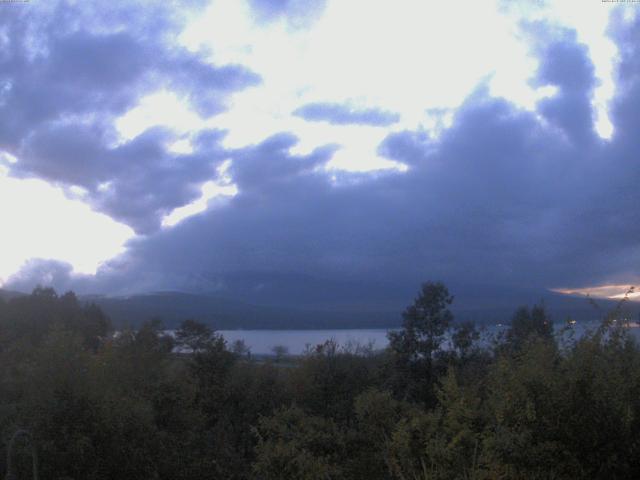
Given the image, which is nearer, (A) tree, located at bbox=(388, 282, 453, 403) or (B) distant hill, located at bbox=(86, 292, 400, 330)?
Result: (A) tree, located at bbox=(388, 282, 453, 403)

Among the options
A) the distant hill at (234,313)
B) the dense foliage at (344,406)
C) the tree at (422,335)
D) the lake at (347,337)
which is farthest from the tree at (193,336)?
the distant hill at (234,313)

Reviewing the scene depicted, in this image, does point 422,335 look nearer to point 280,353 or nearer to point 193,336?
point 193,336

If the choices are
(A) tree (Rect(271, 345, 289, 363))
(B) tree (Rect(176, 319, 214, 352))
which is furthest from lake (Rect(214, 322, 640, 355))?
(B) tree (Rect(176, 319, 214, 352))

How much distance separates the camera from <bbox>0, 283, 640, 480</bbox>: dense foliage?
8.12 metres

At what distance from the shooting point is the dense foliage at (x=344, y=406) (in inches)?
320

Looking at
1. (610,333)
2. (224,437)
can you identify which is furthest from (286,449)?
(224,437)

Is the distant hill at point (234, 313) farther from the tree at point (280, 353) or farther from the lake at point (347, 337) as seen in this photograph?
the tree at point (280, 353)

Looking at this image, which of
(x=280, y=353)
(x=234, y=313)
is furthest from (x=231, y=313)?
(x=280, y=353)

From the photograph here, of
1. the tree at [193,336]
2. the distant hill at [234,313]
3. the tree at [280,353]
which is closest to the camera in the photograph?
the tree at [193,336]

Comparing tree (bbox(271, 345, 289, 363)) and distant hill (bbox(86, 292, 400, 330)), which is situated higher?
distant hill (bbox(86, 292, 400, 330))

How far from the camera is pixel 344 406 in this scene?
30.2m

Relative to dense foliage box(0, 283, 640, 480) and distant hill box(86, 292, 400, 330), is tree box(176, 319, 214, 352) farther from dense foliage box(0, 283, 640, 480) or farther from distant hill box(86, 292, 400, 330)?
distant hill box(86, 292, 400, 330)

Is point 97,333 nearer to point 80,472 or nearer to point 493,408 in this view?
point 80,472

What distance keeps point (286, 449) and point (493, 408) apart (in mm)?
4338
